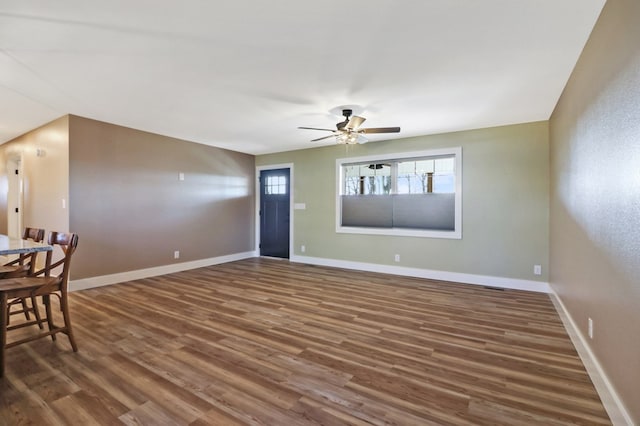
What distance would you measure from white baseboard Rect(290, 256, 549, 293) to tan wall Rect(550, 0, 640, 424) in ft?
4.89

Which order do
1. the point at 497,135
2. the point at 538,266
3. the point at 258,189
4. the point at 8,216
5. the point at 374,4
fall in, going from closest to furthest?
the point at 374,4, the point at 538,266, the point at 497,135, the point at 8,216, the point at 258,189

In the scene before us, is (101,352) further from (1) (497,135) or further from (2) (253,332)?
(1) (497,135)

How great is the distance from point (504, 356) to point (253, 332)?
2189 millimetres

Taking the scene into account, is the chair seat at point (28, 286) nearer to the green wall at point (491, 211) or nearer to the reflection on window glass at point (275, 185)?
the green wall at point (491, 211)

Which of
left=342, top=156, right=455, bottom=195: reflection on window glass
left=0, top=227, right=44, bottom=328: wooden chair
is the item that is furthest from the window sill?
left=0, top=227, right=44, bottom=328: wooden chair

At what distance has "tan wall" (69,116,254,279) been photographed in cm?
427

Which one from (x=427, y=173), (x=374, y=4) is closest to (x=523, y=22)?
(x=374, y=4)

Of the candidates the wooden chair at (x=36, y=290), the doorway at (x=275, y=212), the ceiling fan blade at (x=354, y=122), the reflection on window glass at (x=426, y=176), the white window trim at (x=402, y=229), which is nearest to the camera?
the wooden chair at (x=36, y=290)

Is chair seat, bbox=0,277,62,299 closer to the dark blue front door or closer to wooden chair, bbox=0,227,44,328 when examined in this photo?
wooden chair, bbox=0,227,44,328

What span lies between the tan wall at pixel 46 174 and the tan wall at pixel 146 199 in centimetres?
18

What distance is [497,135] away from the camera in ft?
14.8

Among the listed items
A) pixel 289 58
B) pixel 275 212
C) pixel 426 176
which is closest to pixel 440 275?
pixel 426 176

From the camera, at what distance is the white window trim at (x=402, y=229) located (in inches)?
188

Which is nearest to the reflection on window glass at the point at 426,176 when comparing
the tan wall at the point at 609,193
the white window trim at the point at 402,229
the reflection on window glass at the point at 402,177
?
the reflection on window glass at the point at 402,177
